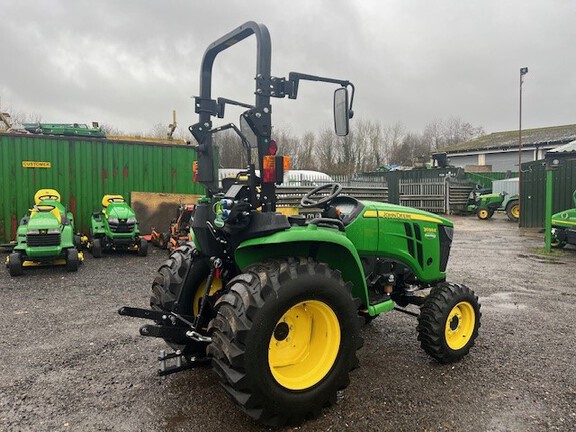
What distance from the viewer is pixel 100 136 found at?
35.5 ft

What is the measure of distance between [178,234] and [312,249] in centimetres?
736

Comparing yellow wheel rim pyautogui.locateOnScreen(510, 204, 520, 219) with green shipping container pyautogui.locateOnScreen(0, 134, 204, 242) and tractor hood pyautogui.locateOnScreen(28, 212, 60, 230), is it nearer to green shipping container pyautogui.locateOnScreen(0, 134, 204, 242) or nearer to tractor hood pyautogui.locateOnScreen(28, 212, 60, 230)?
green shipping container pyautogui.locateOnScreen(0, 134, 204, 242)

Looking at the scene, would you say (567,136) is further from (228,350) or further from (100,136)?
(228,350)

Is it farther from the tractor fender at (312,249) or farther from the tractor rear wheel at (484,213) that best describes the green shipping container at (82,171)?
the tractor rear wheel at (484,213)

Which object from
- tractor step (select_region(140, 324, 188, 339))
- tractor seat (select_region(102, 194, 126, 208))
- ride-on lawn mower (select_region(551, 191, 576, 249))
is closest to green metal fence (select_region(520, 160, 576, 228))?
ride-on lawn mower (select_region(551, 191, 576, 249))

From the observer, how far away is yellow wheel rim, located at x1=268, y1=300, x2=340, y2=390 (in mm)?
2691

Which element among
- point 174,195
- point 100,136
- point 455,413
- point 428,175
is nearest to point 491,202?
point 428,175

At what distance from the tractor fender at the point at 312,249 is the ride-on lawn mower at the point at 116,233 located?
7.03 metres

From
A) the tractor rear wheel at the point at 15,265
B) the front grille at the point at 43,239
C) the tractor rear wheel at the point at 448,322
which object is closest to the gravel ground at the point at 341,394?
the tractor rear wheel at the point at 448,322

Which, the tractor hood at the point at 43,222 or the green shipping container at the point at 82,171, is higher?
the green shipping container at the point at 82,171

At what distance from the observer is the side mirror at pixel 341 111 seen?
9.43ft

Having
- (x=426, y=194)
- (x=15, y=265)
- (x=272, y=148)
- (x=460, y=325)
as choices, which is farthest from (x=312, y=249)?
(x=426, y=194)

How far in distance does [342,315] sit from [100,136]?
9945 mm

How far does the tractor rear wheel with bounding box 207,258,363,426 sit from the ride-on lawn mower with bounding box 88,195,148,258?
7.26 meters
